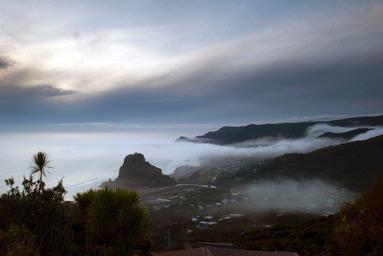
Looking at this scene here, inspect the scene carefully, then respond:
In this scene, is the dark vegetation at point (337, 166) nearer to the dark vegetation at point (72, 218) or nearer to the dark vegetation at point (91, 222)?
the dark vegetation at point (91, 222)

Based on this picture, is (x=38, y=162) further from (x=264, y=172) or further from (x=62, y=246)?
(x=264, y=172)

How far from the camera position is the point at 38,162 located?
44.5 feet

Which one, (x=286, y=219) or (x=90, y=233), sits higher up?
(x=90, y=233)

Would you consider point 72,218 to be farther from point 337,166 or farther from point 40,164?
point 337,166

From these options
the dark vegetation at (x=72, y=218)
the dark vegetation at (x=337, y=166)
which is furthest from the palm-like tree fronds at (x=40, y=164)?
the dark vegetation at (x=337, y=166)

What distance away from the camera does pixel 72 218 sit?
14375mm

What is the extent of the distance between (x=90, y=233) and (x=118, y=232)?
1.11 m

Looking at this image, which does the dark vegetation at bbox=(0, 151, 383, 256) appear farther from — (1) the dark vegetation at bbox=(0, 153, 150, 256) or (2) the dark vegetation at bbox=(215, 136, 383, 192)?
(2) the dark vegetation at bbox=(215, 136, 383, 192)

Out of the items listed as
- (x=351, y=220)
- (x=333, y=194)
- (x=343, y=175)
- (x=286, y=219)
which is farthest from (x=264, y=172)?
(x=351, y=220)

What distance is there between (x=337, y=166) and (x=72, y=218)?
405 feet

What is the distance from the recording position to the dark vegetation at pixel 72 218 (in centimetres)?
1173

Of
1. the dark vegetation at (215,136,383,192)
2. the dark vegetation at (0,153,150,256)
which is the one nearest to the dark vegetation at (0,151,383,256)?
the dark vegetation at (0,153,150,256)

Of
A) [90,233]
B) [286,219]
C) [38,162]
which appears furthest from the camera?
[286,219]

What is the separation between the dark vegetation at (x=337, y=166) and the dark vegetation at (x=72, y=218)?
9750 centimetres
